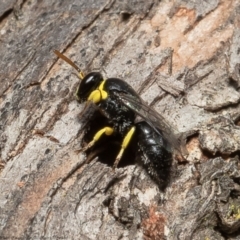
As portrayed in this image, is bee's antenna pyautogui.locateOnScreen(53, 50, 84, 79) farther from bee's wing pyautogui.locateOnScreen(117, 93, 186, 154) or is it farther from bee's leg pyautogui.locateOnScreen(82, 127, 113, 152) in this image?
bee's leg pyautogui.locateOnScreen(82, 127, 113, 152)

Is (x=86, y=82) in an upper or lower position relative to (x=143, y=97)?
upper

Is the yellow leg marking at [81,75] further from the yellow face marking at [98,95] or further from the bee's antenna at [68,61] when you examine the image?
the yellow face marking at [98,95]

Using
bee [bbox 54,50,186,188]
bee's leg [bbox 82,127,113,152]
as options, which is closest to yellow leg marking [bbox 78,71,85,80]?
bee [bbox 54,50,186,188]

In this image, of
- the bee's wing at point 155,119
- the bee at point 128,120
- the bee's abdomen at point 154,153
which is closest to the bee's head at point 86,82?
the bee at point 128,120

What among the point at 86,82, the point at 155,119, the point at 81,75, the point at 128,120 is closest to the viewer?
the point at 155,119

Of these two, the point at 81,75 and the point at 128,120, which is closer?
the point at 81,75

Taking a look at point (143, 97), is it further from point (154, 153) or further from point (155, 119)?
point (154, 153)

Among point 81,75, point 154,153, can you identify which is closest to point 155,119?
point 154,153
